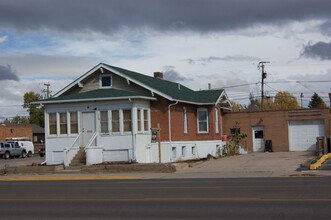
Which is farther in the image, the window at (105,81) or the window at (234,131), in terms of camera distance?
the window at (234,131)

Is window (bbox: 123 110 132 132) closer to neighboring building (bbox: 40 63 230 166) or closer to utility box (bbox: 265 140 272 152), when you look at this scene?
neighboring building (bbox: 40 63 230 166)

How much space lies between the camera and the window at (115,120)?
108ft

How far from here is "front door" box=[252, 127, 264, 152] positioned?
46.0 meters

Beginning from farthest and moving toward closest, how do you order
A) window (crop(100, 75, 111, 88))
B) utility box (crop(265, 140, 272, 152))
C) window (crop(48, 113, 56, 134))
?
utility box (crop(265, 140, 272, 152))
window (crop(100, 75, 111, 88))
window (crop(48, 113, 56, 134))

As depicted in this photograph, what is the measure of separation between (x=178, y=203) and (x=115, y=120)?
2009cm

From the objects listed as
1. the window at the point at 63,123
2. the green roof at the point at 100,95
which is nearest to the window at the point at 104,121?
the green roof at the point at 100,95

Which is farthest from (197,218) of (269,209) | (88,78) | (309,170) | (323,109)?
(323,109)

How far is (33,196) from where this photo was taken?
16.2 m

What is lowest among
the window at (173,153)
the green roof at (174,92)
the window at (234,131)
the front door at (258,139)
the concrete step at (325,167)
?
the concrete step at (325,167)

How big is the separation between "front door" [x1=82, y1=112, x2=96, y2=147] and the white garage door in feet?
64.0

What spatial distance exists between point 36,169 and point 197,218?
20.8 meters

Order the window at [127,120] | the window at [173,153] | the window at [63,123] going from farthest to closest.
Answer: the window at [173,153], the window at [63,123], the window at [127,120]

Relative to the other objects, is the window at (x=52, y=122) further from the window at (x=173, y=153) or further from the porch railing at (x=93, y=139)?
the window at (x=173, y=153)

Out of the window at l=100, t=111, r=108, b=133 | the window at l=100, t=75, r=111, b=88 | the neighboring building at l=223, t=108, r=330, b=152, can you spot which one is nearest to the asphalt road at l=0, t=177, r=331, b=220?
the window at l=100, t=111, r=108, b=133
